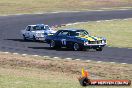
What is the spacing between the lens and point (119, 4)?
275ft

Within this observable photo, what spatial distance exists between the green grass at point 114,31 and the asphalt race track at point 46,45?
341cm

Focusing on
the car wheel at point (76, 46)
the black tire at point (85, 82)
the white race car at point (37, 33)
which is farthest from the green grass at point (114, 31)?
the black tire at point (85, 82)

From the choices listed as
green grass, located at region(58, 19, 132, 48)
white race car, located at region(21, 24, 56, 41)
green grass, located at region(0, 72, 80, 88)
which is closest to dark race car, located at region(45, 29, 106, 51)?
green grass, located at region(58, 19, 132, 48)

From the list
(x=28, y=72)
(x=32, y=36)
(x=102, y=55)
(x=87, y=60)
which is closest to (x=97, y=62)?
(x=87, y=60)

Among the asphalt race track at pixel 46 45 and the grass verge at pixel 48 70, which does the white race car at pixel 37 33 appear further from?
the grass verge at pixel 48 70

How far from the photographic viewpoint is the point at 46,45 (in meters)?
36.0

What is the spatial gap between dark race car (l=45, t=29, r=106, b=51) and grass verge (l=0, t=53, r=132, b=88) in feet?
16.5

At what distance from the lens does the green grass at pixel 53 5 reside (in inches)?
2859

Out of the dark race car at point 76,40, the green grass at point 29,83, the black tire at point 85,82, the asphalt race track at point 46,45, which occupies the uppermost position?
the black tire at point 85,82

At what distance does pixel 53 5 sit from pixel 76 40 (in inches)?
1837

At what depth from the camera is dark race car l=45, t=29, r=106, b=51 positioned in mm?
31688

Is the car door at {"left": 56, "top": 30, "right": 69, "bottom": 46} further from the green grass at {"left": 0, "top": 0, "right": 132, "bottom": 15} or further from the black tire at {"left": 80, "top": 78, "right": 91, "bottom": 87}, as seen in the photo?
the green grass at {"left": 0, "top": 0, "right": 132, "bottom": 15}

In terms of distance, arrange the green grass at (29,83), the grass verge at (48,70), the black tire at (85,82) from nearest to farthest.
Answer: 1. the black tire at (85,82)
2. the green grass at (29,83)
3. the grass verge at (48,70)

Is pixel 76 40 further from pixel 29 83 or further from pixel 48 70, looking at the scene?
pixel 29 83
